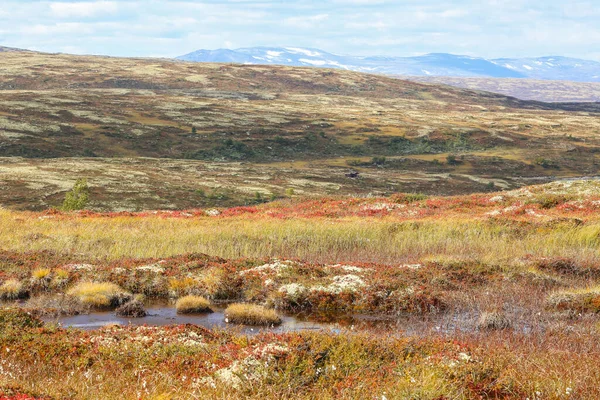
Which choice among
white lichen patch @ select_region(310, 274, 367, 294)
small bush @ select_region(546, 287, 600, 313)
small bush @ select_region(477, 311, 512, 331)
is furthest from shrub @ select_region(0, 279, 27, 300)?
small bush @ select_region(546, 287, 600, 313)

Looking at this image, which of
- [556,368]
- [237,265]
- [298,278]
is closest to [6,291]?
[237,265]

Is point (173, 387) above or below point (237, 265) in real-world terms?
above

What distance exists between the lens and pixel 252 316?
17.5 m

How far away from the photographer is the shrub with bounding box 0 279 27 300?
1964cm

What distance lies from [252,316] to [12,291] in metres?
8.53

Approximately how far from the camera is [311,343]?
12664 mm

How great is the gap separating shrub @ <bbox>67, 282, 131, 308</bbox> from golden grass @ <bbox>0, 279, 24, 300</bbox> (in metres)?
1.83

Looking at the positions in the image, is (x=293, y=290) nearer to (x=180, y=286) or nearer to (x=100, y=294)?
(x=180, y=286)

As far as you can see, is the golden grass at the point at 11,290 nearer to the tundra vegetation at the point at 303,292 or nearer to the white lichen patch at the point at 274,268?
the tundra vegetation at the point at 303,292

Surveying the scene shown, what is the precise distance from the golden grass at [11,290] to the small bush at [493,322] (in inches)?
587

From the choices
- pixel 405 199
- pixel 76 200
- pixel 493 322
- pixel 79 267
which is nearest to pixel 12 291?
pixel 79 267

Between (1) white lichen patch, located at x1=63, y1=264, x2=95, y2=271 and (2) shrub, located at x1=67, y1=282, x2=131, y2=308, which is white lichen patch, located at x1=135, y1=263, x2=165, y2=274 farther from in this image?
(2) shrub, located at x1=67, y1=282, x2=131, y2=308

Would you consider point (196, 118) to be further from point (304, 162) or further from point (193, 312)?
point (193, 312)

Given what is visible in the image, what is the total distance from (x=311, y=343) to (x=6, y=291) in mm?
12322
